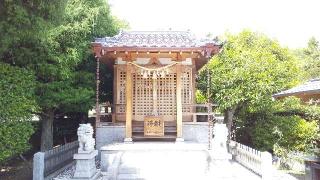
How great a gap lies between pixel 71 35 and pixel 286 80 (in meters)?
10.3

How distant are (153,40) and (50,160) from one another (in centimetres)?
662

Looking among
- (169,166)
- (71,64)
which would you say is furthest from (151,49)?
(169,166)

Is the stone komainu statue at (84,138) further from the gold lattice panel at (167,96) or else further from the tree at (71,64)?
the gold lattice panel at (167,96)

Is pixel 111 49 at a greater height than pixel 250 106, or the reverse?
pixel 111 49

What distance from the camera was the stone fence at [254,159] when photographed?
11.2 meters

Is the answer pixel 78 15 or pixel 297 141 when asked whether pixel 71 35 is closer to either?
pixel 78 15

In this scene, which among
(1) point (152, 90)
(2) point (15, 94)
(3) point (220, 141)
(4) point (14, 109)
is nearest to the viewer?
(4) point (14, 109)

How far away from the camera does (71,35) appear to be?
14820mm

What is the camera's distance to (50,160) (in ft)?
38.2

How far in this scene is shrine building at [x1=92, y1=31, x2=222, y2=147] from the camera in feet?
45.7

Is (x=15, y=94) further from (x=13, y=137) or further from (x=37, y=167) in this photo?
(x=37, y=167)

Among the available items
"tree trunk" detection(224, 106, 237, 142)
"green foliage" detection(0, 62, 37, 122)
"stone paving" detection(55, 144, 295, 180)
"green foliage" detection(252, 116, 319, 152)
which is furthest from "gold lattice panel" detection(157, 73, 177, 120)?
"green foliage" detection(0, 62, 37, 122)

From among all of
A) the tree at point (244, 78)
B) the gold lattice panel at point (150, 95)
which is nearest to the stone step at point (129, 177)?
the gold lattice panel at point (150, 95)

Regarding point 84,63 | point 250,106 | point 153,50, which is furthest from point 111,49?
point 250,106
